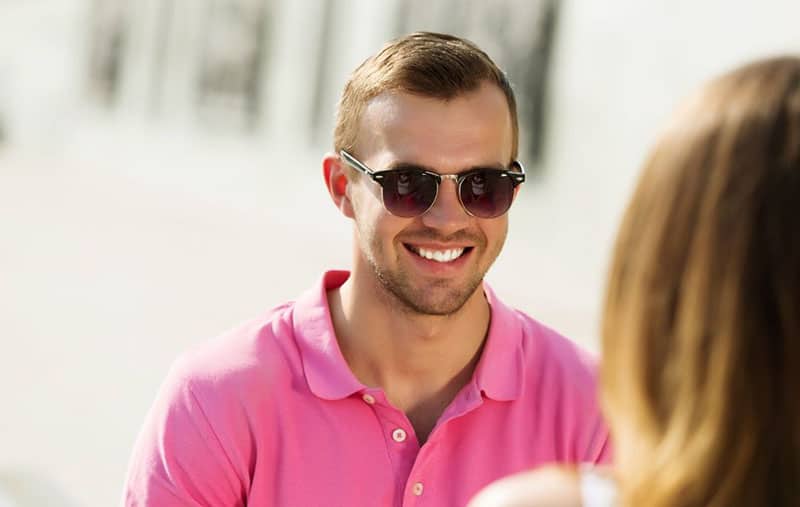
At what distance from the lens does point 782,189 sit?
1.38m

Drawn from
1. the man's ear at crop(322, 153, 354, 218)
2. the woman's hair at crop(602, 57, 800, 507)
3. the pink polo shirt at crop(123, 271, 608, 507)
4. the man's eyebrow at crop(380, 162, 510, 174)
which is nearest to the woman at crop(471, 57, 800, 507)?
the woman's hair at crop(602, 57, 800, 507)

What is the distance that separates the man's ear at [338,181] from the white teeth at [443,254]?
28cm

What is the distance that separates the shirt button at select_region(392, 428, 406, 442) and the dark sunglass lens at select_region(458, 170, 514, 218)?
1.40 feet

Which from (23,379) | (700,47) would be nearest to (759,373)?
(700,47)

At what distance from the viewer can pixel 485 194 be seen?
2705mm

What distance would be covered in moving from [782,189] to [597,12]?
6337 mm

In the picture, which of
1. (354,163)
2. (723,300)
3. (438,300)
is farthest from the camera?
(354,163)

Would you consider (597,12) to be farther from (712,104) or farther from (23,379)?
(712,104)

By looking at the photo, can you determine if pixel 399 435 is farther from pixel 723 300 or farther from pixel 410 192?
pixel 723 300

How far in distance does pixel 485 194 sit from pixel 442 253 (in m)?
0.14

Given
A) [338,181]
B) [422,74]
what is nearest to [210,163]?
[338,181]

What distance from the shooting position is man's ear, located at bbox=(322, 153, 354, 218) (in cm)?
296

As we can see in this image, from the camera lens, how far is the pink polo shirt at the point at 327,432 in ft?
8.48

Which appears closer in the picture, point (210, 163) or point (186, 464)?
point (186, 464)
